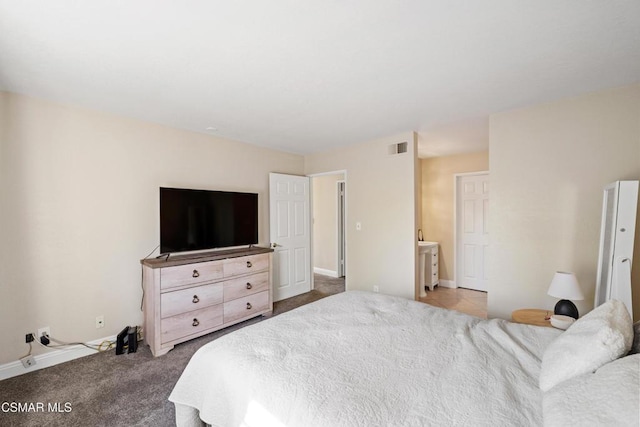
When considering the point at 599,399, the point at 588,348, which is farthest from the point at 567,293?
the point at 599,399

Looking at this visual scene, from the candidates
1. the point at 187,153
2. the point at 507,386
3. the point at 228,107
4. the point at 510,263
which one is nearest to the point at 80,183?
the point at 187,153

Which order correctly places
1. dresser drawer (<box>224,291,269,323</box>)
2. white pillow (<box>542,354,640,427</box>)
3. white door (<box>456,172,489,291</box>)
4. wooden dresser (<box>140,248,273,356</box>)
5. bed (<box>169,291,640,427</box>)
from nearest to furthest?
white pillow (<box>542,354,640,427</box>) < bed (<box>169,291,640,427</box>) < wooden dresser (<box>140,248,273,356</box>) < dresser drawer (<box>224,291,269,323</box>) < white door (<box>456,172,489,291</box>)

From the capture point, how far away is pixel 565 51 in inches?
70.1

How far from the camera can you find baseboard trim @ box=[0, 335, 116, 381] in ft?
7.42

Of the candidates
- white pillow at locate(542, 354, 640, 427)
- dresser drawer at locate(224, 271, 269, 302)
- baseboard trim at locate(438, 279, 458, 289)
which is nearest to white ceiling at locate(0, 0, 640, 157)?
white pillow at locate(542, 354, 640, 427)

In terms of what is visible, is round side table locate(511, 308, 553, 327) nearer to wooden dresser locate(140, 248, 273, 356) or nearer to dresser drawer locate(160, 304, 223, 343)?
wooden dresser locate(140, 248, 273, 356)

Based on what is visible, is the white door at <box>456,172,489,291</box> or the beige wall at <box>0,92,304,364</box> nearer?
the beige wall at <box>0,92,304,364</box>

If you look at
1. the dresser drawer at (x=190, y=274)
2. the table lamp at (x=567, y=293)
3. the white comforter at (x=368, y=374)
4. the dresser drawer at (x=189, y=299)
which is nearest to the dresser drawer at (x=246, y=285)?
the dresser drawer at (x=189, y=299)

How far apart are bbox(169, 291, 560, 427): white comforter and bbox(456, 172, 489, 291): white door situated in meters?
3.35

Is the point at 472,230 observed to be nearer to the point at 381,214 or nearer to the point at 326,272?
the point at 381,214

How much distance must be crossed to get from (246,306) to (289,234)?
4.71ft

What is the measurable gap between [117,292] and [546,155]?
15.0 ft

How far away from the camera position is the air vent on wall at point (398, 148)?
3.62 m

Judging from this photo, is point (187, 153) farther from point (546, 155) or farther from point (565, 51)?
point (546, 155)
